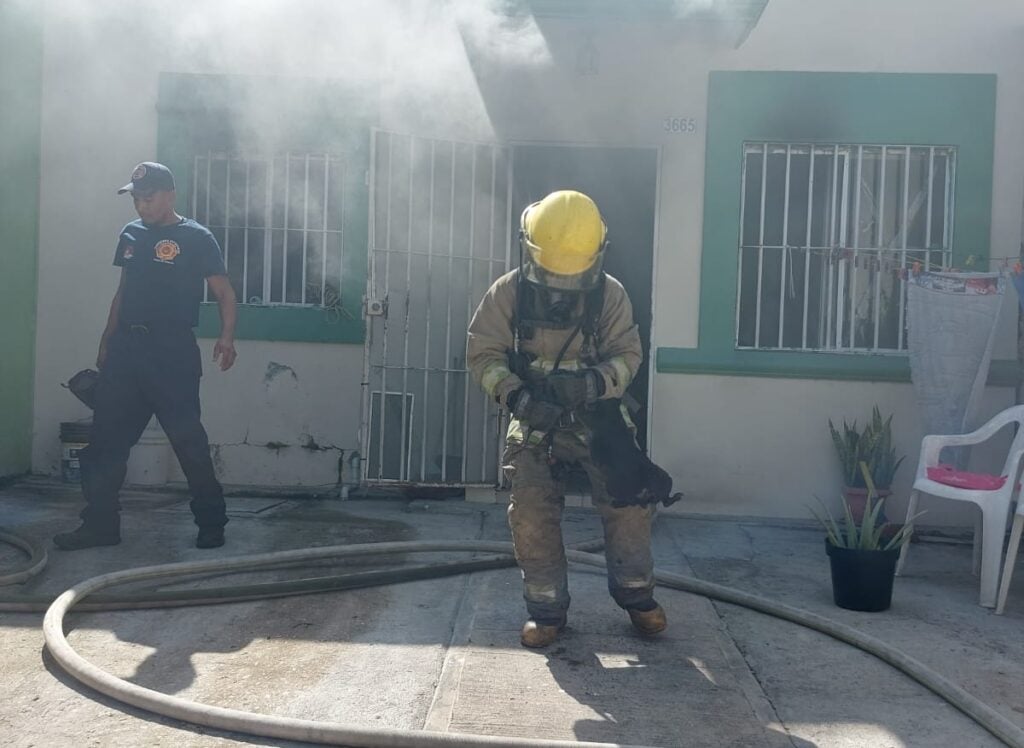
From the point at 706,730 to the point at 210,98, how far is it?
5.40 m

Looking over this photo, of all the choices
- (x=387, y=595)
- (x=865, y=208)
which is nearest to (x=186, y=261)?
(x=387, y=595)

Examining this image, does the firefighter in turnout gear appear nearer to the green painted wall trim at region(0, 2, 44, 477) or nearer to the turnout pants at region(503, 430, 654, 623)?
the turnout pants at region(503, 430, 654, 623)

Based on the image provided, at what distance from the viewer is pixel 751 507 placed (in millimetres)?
6926

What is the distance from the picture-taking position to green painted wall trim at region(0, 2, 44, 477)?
698cm

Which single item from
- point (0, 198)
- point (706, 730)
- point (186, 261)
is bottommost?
point (706, 730)

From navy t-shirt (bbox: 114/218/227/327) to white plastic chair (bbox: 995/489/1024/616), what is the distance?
13.2 feet

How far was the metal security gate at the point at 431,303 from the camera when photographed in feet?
22.6

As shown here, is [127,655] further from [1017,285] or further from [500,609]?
[1017,285]

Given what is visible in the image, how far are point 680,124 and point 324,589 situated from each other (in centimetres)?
391

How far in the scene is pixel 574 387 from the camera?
13.2 feet

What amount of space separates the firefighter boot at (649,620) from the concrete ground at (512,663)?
5 cm

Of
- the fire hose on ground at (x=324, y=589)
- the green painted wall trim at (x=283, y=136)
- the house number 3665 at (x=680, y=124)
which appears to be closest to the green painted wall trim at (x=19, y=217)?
the green painted wall trim at (x=283, y=136)

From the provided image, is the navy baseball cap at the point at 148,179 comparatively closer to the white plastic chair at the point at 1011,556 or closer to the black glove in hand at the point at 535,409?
the black glove in hand at the point at 535,409

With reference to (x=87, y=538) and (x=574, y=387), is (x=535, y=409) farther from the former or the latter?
(x=87, y=538)
